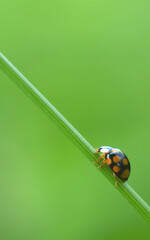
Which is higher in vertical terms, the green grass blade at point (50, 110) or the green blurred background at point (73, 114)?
the green blurred background at point (73, 114)

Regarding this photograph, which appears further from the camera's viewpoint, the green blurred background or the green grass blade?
the green blurred background

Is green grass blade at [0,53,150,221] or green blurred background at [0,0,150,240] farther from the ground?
green blurred background at [0,0,150,240]

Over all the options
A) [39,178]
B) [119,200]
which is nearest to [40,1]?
[39,178]

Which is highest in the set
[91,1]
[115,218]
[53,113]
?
[91,1]

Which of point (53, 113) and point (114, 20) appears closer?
point (53, 113)

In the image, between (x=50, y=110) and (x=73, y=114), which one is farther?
(x=73, y=114)

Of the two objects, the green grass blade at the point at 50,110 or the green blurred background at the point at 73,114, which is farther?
the green blurred background at the point at 73,114

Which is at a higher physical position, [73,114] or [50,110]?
[73,114]

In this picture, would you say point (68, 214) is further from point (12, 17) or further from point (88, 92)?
point (12, 17)
